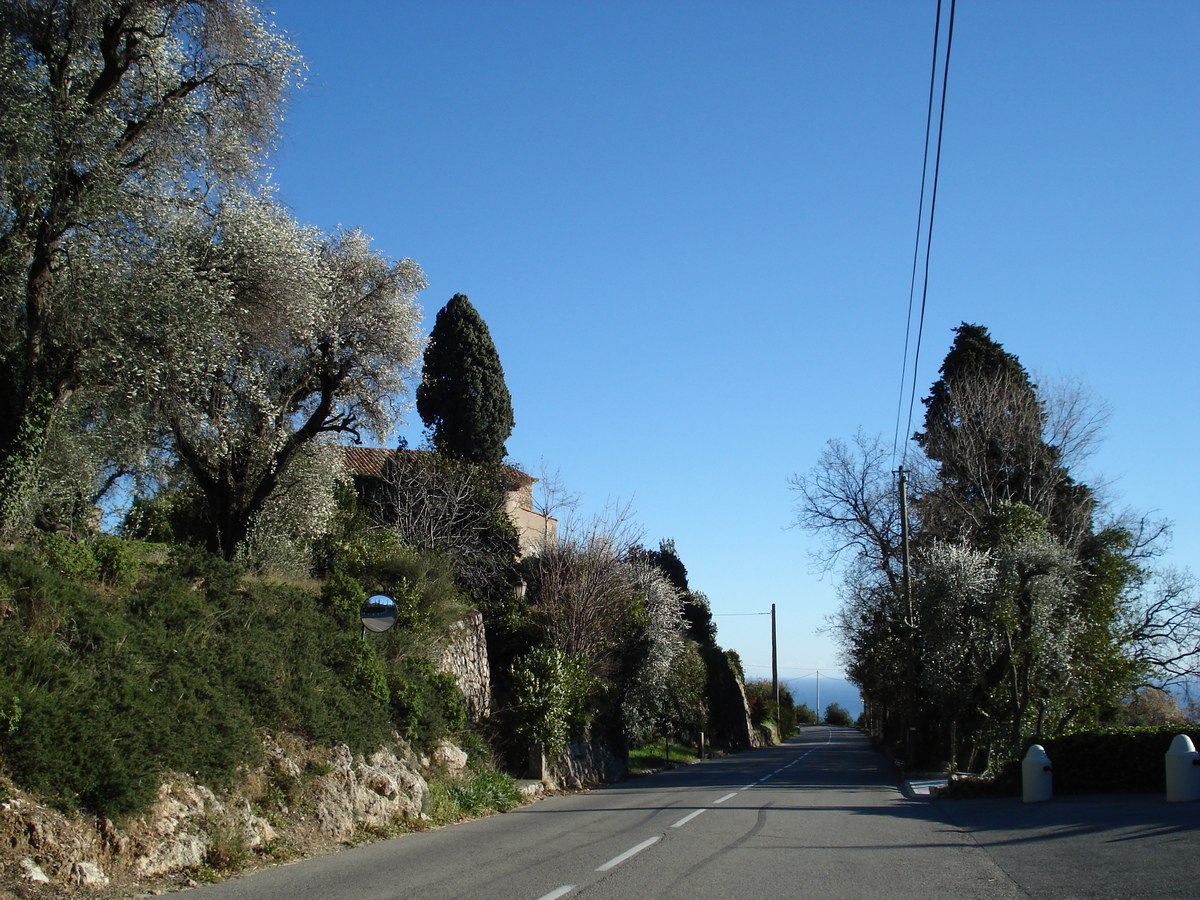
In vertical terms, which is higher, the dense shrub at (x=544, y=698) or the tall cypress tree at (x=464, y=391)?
the tall cypress tree at (x=464, y=391)

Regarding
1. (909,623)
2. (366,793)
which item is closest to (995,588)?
(909,623)

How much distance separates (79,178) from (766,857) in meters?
13.0

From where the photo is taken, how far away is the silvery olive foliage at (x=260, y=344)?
14047 mm

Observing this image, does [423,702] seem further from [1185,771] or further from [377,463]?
[377,463]

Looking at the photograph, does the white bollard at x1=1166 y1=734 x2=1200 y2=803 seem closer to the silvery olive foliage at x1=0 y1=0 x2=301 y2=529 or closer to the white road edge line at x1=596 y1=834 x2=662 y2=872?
the white road edge line at x1=596 y1=834 x2=662 y2=872

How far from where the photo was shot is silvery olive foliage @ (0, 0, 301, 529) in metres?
12.6

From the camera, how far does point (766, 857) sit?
10.0m

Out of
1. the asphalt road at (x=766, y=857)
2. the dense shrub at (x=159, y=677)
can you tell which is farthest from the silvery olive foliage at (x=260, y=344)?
the asphalt road at (x=766, y=857)

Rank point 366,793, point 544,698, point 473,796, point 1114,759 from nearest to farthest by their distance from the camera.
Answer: point 366,793, point 1114,759, point 473,796, point 544,698

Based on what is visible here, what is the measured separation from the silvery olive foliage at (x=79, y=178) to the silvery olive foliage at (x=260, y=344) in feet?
2.07

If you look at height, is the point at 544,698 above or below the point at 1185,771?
above

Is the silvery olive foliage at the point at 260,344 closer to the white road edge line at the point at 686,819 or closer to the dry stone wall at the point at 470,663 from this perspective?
the dry stone wall at the point at 470,663

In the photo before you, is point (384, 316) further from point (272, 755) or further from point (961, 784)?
point (961, 784)

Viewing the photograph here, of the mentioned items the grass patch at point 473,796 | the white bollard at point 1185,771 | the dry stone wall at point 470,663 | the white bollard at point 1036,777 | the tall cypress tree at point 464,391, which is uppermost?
the tall cypress tree at point 464,391
